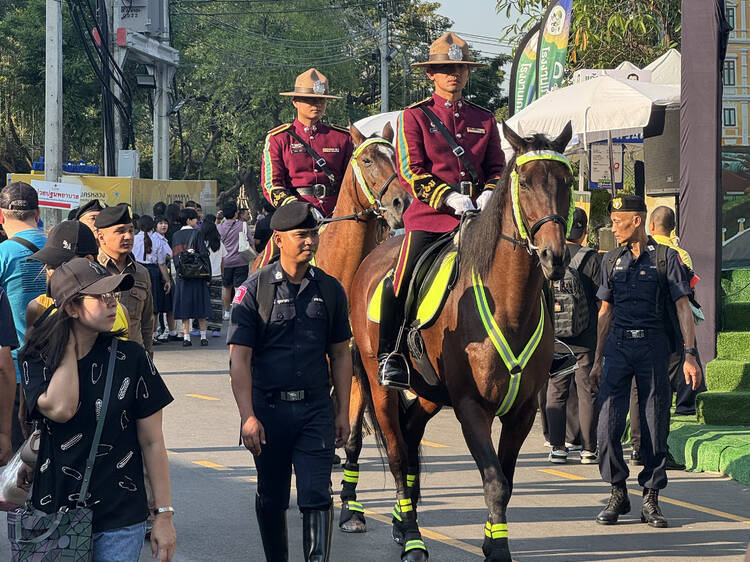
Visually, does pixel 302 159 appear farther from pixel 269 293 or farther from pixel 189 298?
pixel 189 298

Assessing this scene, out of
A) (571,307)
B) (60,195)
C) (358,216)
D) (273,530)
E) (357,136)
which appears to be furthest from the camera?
(60,195)

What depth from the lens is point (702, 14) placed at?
12844 millimetres

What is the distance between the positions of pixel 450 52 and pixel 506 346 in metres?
2.41

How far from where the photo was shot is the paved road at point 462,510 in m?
7.82

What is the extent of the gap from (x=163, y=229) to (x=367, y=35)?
48807 millimetres

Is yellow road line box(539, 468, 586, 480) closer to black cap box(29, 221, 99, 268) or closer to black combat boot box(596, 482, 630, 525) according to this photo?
black combat boot box(596, 482, 630, 525)

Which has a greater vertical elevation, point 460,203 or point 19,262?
point 460,203

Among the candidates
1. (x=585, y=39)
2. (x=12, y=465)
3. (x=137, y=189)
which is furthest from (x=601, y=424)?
(x=137, y=189)

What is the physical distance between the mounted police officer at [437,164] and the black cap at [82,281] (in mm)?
3440

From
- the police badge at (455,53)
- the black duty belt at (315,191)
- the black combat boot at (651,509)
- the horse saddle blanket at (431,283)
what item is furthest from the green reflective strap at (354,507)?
the police badge at (455,53)

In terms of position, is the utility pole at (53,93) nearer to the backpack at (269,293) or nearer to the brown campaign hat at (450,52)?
the brown campaign hat at (450,52)

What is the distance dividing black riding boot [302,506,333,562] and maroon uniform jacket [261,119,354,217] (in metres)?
4.66

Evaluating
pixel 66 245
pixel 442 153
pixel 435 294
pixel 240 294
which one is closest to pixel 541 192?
pixel 435 294

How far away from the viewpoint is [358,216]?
30.9ft
